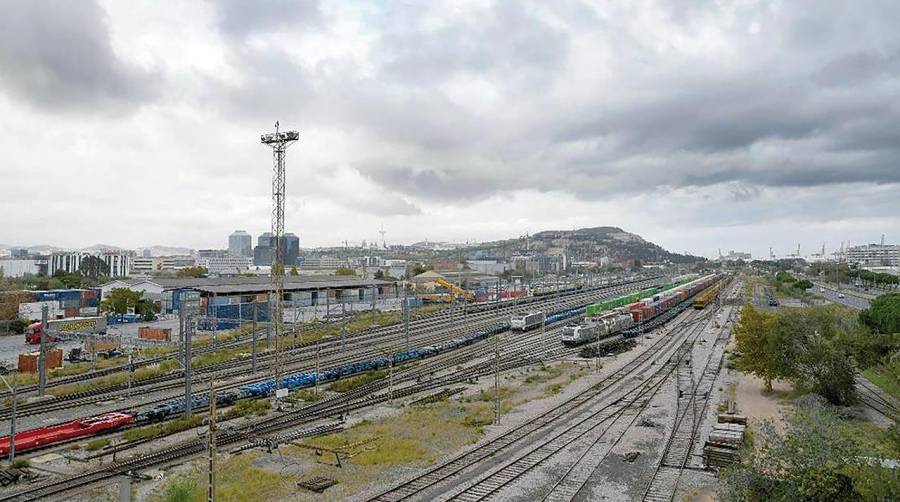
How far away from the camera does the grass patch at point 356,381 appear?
111 feet

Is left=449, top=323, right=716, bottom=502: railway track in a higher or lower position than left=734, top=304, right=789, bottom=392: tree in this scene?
lower

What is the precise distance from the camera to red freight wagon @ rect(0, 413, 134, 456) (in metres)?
22.2

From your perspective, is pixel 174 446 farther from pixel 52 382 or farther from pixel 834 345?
pixel 834 345

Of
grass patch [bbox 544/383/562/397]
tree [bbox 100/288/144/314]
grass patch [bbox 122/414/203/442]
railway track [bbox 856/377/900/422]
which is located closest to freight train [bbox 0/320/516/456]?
grass patch [bbox 122/414/203/442]

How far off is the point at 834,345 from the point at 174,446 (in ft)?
100

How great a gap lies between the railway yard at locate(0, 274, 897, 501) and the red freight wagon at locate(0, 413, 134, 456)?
0.10 meters

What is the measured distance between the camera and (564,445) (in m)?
23.3

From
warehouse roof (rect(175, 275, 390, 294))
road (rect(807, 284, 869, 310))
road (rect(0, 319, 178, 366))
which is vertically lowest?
road (rect(0, 319, 178, 366))

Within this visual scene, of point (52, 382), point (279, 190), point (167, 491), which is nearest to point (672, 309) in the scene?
point (279, 190)

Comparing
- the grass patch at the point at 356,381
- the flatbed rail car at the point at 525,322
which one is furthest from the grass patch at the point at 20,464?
the flatbed rail car at the point at 525,322

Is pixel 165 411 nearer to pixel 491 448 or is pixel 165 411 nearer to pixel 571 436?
pixel 491 448

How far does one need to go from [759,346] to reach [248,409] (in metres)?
26.6

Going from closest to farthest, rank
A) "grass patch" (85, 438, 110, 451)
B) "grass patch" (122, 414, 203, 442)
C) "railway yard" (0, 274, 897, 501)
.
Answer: "railway yard" (0, 274, 897, 501)
"grass patch" (85, 438, 110, 451)
"grass patch" (122, 414, 203, 442)

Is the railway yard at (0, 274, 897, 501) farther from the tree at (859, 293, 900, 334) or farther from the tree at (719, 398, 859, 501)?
the tree at (859, 293, 900, 334)
